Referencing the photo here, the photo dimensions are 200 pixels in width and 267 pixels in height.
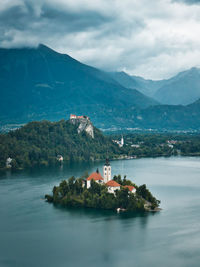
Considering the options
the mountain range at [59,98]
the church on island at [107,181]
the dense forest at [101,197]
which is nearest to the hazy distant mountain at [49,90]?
the mountain range at [59,98]

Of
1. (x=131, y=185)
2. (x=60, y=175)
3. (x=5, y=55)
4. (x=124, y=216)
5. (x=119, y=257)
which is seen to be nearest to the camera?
(x=119, y=257)

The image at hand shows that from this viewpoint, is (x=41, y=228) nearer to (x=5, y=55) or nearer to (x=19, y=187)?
(x=19, y=187)

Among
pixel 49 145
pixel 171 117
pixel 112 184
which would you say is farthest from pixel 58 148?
pixel 171 117

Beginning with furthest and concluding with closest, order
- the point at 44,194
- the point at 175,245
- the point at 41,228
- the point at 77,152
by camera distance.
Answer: the point at 77,152
the point at 44,194
the point at 41,228
the point at 175,245

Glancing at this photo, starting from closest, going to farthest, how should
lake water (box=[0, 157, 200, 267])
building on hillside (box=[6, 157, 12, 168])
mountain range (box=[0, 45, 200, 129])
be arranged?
lake water (box=[0, 157, 200, 267]) → building on hillside (box=[6, 157, 12, 168]) → mountain range (box=[0, 45, 200, 129])

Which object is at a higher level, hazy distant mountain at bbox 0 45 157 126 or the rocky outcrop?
hazy distant mountain at bbox 0 45 157 126

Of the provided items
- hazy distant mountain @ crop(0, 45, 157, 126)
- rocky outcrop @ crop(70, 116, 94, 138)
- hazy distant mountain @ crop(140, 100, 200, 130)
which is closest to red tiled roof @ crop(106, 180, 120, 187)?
rocky outcrop @ crop(70, 116, 94, 138)

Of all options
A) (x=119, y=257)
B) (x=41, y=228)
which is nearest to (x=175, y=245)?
(x=119, y=257)

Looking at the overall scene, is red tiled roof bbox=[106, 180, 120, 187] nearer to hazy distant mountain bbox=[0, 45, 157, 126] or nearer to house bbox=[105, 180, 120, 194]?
house bbox=[105, 180, 120, 194]

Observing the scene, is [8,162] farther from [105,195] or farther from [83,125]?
[105,195]

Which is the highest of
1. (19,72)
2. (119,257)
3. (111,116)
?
(19,72)
